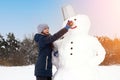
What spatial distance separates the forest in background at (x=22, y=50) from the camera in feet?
37.1

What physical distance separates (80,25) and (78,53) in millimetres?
325

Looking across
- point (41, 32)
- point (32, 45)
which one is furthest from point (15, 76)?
point (32, 45)

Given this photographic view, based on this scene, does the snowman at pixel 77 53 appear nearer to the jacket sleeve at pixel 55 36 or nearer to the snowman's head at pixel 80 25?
the snowman's head at pixel 80 25

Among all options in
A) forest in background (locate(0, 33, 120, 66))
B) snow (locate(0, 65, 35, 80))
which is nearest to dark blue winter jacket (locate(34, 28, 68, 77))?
snow (locate(0, 65, 35, 80))

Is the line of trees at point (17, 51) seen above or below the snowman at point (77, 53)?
above

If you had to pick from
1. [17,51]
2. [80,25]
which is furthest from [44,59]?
[17,51]

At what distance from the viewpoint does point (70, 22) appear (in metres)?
3.94

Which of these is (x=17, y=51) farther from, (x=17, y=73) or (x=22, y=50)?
(x=17, y=73)

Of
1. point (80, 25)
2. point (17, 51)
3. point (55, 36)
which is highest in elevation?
point (17, 51)

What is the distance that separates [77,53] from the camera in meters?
3.93

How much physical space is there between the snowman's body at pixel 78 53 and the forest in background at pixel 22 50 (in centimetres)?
718

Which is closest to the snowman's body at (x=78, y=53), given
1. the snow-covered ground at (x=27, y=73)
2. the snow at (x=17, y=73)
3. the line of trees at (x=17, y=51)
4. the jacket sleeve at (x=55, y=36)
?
the jacket sleeve at (x=55, y=36)

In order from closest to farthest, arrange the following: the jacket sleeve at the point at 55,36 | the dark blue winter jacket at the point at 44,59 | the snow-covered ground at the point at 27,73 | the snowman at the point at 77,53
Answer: the jacket sleeve at the point at 55,36, the snowman at the point at 77,53, the dark blue winter jacket at the point at 44,59, the snow-covered ground at the point at 27,73

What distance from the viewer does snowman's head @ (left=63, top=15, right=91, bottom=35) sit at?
4.00 m
